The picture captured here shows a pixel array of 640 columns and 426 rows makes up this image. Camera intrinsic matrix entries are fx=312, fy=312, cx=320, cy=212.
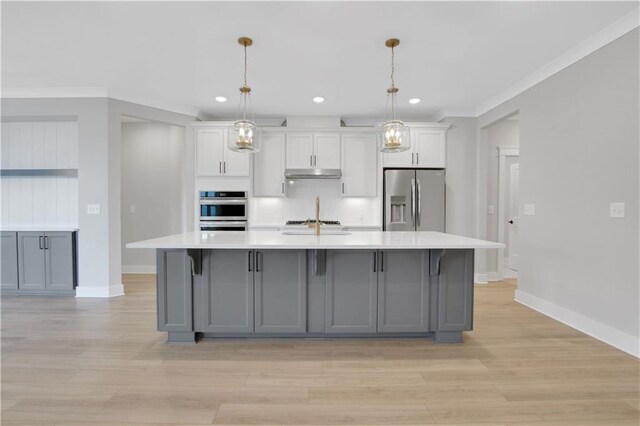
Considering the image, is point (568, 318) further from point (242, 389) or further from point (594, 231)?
point (242, 389)

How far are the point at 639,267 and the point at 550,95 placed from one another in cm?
201

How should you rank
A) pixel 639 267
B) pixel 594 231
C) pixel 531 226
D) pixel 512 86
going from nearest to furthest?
pixel 639 267 → pixel 594 231 → pixel 531 226 → pixel 512 86

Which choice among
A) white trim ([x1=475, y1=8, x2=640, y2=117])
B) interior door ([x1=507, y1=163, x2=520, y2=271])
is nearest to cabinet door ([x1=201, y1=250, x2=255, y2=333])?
white trim ([x1=475, y1=8, x2=640, y2=117])

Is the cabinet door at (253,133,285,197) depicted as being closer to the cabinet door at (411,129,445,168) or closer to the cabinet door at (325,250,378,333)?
the cabinet door at (411,129,445,168)

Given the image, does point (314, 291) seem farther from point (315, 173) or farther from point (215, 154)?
point (215, 154)

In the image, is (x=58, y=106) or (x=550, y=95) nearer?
(x=550, y=95)

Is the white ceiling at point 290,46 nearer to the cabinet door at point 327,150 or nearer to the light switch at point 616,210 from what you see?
the cabinet door at point 327,150

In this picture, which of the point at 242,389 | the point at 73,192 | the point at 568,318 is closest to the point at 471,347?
the point at 568,318

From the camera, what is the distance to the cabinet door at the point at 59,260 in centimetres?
421

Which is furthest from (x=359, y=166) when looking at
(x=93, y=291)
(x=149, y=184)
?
(x=93, y=291)

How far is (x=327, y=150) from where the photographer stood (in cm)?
516

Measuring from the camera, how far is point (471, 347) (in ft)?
8.80

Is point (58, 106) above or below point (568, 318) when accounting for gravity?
above

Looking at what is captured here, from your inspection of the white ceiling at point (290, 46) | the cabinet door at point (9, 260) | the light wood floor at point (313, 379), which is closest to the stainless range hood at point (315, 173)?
the white ceiling at point (290, 46)
